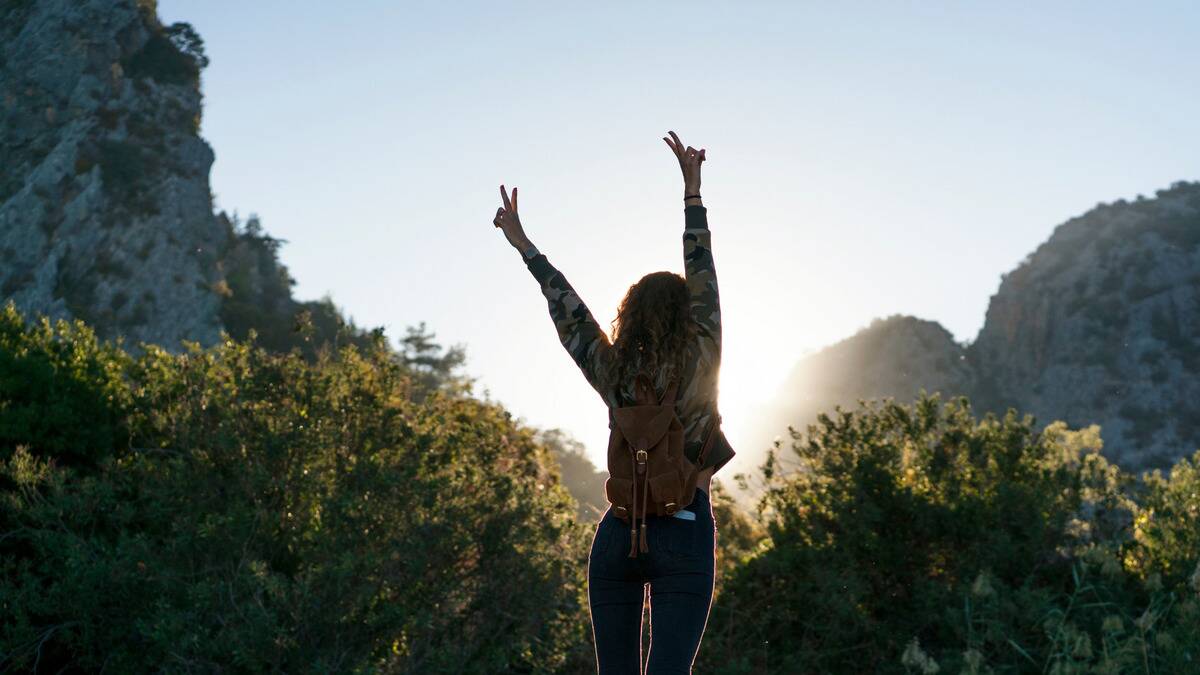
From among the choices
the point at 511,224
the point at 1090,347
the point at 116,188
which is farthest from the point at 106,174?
the point at 1090,347

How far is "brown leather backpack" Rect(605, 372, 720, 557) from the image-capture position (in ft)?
9.52

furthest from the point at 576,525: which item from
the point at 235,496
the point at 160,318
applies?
the point at 160,318

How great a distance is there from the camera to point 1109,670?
20.4ft

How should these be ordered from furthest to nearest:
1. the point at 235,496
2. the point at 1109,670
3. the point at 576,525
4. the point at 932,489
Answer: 1. the point at 932,489
2. the point at 576,525
3. the point at 235,496
4. the point at 1109,670

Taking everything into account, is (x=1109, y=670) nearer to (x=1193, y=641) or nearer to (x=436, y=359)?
(x=1193, y=641)

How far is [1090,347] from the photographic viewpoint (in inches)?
2970

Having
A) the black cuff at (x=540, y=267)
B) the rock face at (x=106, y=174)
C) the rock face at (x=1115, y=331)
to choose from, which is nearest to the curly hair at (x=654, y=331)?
the black cuff at (x=540, y=267)

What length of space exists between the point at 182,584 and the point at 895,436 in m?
6.89

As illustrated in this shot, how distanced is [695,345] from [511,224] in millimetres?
916

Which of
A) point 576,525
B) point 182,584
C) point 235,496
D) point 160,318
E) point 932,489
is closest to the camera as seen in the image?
point 182,584

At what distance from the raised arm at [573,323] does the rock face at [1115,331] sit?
72362 mm

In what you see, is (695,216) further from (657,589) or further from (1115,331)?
(1115,331)

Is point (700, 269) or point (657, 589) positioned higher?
point (700, 269)

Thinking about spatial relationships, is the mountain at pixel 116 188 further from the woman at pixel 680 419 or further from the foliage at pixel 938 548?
the woman at pixel 680 419
